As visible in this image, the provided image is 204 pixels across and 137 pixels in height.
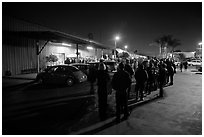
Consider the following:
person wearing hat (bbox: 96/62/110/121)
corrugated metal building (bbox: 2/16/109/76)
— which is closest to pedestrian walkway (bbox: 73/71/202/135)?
person wearing hat (bbox: 96/62/110/121)

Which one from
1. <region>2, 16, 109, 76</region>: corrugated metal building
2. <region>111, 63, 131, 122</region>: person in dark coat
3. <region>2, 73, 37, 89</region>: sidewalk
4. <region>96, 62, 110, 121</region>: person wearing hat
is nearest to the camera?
<region>111, 63, 131, 122</region>: person in dark coat

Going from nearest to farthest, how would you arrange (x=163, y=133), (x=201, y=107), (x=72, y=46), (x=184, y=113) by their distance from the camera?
1. (x=163, y=133)
2. (x=184, y=113)
3. (x=201, y=107)
4. (x=72, y=46)

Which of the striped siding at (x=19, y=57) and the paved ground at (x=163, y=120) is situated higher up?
the striped siding at (x=19, y=57)

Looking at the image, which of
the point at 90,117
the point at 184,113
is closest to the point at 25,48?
the point at 90,117

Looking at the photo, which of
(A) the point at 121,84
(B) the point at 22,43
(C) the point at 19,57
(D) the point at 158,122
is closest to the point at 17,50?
(C) the point at 19,57

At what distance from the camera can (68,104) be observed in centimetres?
690

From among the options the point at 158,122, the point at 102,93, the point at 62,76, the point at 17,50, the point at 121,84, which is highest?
the point at 17,50

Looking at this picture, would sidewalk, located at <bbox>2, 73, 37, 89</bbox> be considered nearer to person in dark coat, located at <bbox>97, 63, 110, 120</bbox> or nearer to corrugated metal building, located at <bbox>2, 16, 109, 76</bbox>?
corrugated metal building, located at <bbox>2, 16, 109, 76</bbox>

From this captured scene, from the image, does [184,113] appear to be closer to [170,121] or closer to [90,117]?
[170,121]

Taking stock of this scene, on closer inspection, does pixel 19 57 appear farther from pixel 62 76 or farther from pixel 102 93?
pixel 102 93

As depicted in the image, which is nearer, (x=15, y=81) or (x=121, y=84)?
(x=121, y=84)

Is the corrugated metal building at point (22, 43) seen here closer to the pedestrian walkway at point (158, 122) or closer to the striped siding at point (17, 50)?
the striped siding at point (17, 50)

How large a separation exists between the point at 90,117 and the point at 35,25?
1820cm

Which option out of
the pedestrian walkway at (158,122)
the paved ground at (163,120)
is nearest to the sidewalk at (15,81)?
the pedestrian walkway at (158,122)
